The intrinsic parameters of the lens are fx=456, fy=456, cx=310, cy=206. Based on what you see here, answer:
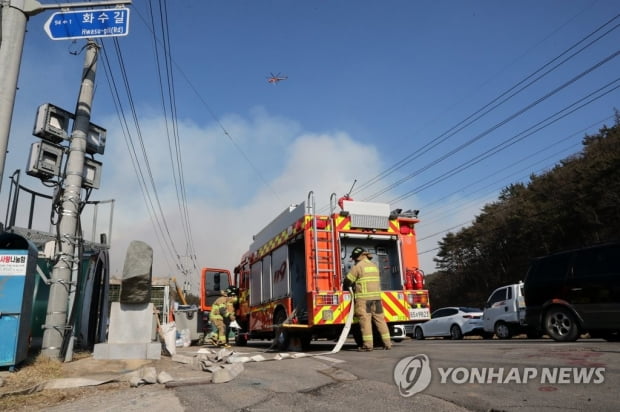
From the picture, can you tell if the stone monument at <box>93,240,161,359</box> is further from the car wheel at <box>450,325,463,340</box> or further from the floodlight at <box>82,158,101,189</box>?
the car wheel at <box>450,325,463,340</box>

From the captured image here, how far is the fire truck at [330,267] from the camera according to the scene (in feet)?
27.9

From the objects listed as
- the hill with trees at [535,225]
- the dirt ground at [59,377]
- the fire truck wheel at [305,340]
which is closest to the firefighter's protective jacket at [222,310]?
the fire truck wheel at [305,340]

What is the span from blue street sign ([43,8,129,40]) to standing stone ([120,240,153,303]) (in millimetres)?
3426

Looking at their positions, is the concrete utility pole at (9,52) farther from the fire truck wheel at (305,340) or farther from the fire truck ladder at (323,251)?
the fire truck wheel at (305,340)

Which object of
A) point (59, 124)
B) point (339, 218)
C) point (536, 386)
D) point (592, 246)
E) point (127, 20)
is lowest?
point (536, 386)

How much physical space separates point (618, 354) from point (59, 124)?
29.0 ft

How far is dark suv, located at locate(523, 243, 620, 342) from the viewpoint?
26.1 feet

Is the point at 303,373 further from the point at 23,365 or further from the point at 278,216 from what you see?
the point at 278,216

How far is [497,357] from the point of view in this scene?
18.3 ft

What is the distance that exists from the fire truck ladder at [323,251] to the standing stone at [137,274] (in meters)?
2.95

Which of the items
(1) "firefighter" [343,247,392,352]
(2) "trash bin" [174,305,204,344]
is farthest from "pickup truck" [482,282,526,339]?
(2) "trash bin" [174,305,204,344]

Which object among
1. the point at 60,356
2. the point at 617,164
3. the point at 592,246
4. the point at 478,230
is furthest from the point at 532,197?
the point at 60,356

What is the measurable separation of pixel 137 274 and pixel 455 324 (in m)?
12.3

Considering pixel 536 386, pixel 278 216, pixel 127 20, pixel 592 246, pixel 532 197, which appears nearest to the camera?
pixel 536 386
